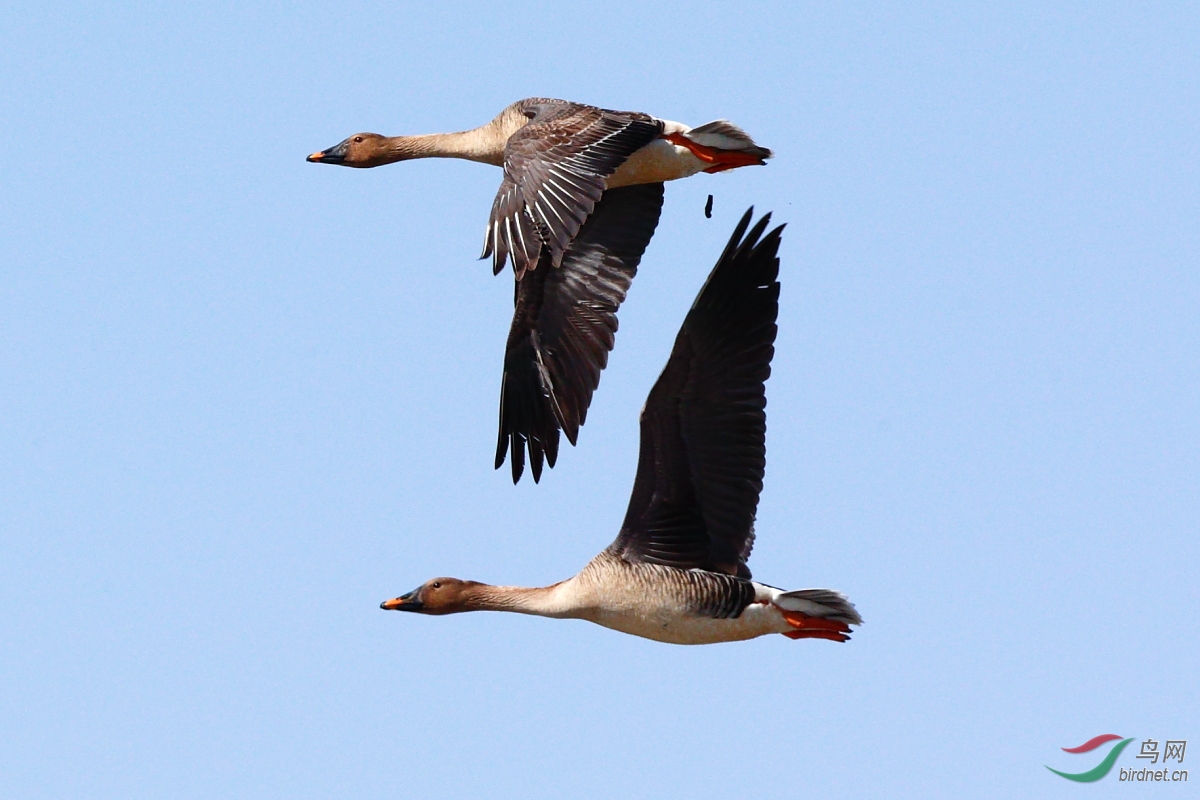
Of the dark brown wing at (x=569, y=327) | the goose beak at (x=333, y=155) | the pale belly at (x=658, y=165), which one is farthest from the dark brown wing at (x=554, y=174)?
the goose beak at (x=333, y=155)

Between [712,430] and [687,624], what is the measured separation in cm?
125

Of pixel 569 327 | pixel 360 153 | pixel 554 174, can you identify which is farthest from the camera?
pixel 360 153

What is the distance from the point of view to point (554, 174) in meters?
14.0

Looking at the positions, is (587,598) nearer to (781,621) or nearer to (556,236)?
(781,621)

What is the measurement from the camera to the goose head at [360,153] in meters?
17.2

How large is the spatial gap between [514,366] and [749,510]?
296 cm

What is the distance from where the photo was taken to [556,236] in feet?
44.6

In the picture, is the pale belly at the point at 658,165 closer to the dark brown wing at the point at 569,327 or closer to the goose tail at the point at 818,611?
the dark brown wing at the point at 569,327

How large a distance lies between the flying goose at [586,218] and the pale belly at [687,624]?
7.54 feet

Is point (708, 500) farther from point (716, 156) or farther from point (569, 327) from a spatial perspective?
point (716, 156)

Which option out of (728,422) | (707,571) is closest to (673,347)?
(728,422)

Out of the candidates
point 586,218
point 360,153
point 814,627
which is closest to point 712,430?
point 814,627

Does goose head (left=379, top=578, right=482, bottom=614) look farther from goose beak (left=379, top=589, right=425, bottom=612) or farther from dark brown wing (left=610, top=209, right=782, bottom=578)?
dark brown wing (left=610, top=209, right=782, bottom=578)

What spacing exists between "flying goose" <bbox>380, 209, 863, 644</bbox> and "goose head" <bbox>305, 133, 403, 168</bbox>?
13.3 ft
